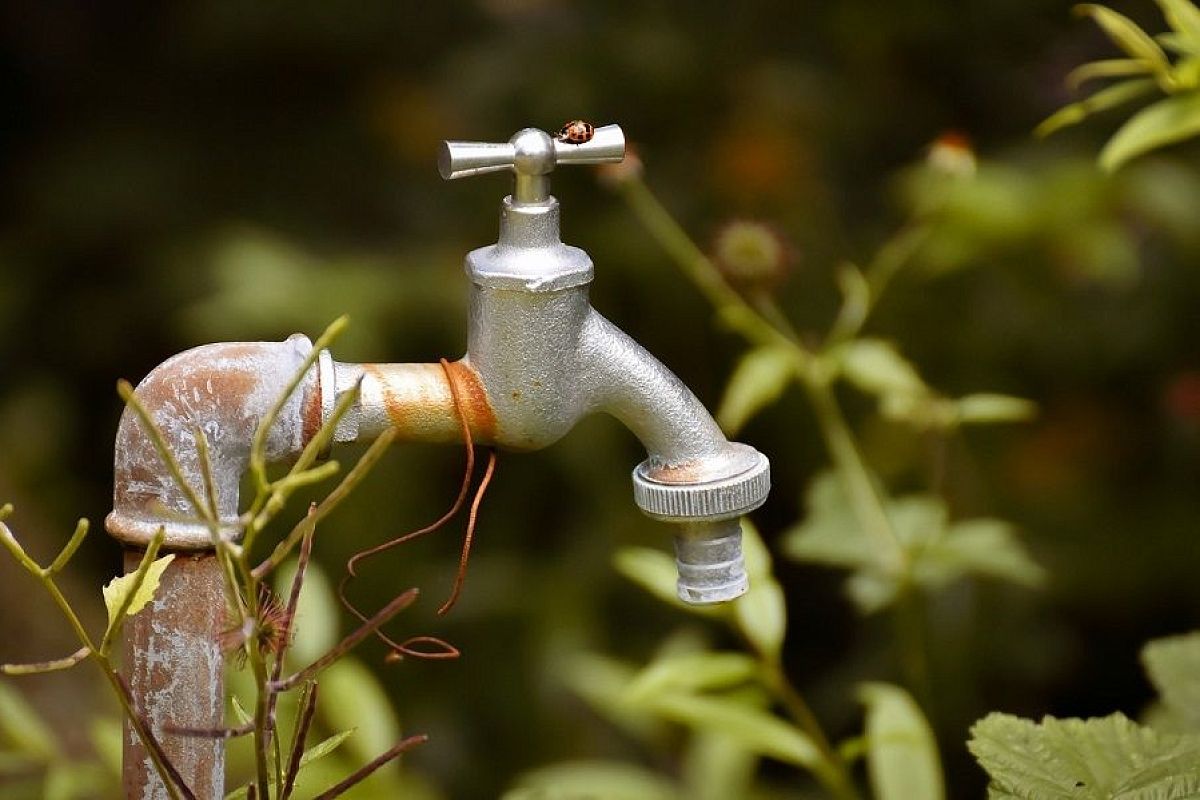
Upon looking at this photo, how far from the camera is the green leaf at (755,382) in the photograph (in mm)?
1183

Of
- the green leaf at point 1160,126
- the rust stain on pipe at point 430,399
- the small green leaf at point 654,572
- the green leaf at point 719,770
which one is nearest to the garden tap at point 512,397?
the rust stain on pipe at point 430,399

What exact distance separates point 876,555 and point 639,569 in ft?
0.71

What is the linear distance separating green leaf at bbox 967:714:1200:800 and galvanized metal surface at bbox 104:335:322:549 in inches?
14.9

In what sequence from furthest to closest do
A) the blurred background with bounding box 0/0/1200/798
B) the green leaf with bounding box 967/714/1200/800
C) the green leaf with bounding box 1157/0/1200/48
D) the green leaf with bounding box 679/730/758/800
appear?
the blurred background with bounding box 0/0/1200/798
the green leaf with bounding box 679/730/758/800
the green leaf with bounding box 1157/0/1200/48
the green leaf with bounding box 967/714/1200/800

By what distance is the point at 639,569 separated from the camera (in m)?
1.12

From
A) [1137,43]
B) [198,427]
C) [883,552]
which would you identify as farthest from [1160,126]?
[198,427]

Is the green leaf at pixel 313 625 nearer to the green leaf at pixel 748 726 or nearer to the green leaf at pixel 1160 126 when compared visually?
the green leaf at pixel 748 726

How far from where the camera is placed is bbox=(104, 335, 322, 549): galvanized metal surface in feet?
2.63

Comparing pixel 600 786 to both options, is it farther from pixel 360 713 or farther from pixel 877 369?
pixel 877 369

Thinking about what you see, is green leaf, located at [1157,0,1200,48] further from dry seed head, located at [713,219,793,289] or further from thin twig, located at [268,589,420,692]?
thin twig, located at [268,589,420,692]

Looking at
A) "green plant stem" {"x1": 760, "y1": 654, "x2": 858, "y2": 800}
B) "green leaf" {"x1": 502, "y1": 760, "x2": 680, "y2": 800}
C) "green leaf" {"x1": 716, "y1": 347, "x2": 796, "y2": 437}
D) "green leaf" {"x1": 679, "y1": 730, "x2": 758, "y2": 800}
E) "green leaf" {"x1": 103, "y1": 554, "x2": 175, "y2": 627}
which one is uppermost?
"green leaf" {"x1": 103, "y1": 554, "x2": 175, "y2": 627}

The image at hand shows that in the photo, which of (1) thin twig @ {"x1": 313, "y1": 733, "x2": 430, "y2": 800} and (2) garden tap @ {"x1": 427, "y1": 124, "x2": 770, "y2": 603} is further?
(2) garden tap @ {"x1": 427, "y1": 124, "x2": 770, "y2": 603}

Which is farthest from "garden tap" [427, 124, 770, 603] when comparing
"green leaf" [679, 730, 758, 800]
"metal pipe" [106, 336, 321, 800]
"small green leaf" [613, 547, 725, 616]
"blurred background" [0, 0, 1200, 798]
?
"blurred background" [0, 0, 1200, 798]

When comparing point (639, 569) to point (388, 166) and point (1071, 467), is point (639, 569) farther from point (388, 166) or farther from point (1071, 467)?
point (388, 166)
